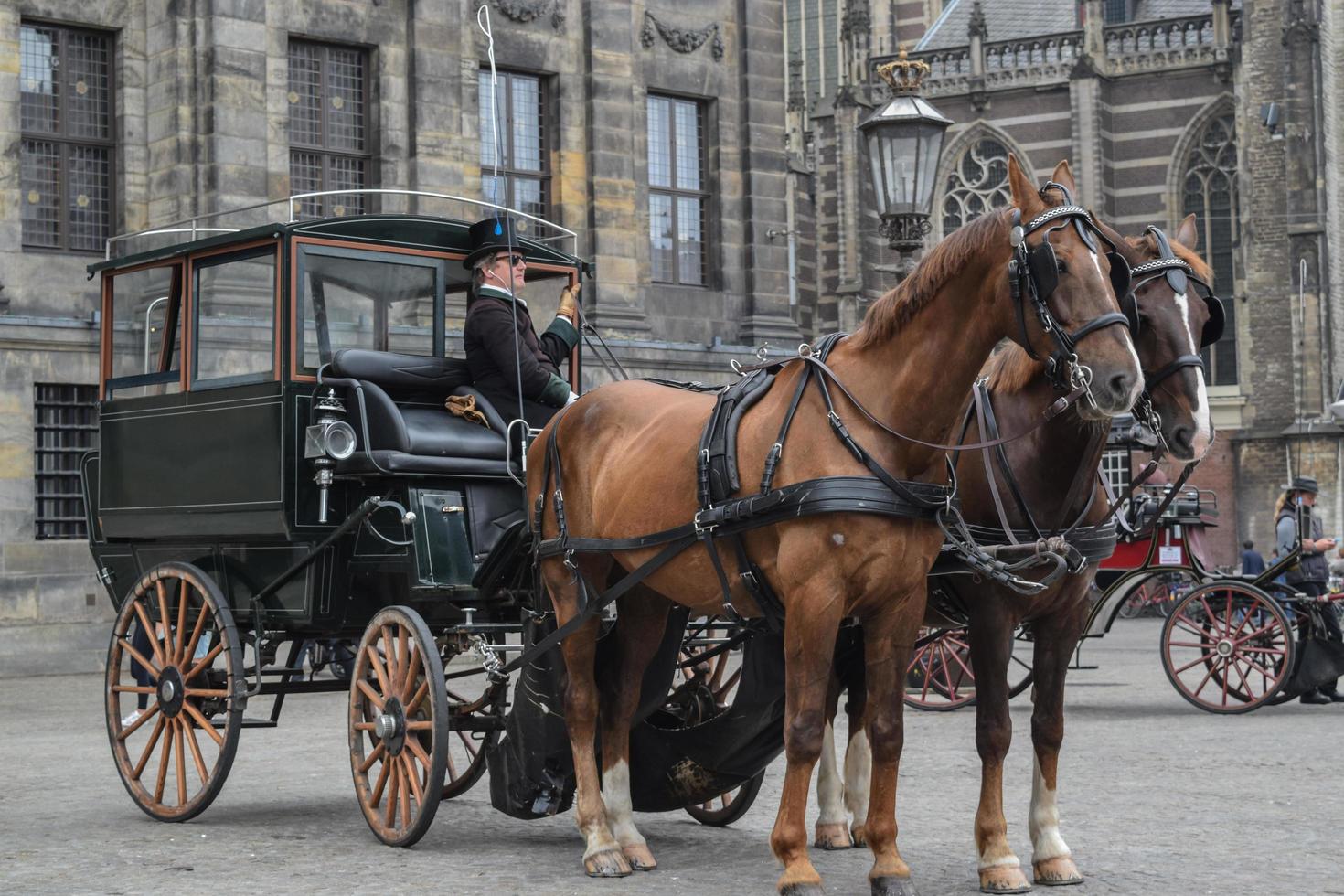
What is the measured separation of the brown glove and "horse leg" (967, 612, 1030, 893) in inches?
108

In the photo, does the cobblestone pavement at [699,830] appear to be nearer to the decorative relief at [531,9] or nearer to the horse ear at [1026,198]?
the horse ear at [1026,198]

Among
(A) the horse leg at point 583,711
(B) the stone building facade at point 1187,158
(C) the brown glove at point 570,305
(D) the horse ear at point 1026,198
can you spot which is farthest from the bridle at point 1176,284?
Result: (B) the stone building facade at point 1187,158

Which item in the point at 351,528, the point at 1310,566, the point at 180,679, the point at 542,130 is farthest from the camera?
the point at 542,130

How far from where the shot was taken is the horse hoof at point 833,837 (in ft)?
24.3

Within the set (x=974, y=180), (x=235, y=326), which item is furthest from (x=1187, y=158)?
(x=235, y=326)

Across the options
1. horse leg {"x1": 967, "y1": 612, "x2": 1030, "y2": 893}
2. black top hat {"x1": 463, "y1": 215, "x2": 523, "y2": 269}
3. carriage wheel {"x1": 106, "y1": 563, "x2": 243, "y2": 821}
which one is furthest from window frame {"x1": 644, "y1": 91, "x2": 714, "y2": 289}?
horse leg {"x1": 967, "y1": 612, "x2": 1030, "y2": 893}

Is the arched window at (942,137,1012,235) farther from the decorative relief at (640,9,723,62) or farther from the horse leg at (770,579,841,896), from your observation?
the horse leg at (770,579,841,896)

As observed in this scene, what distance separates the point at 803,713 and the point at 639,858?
4.51 ft

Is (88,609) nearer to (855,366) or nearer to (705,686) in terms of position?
(705,686)

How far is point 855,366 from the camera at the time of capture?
630 centimetres

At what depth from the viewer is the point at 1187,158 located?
4816cm

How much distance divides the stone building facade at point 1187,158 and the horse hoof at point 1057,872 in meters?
37.4

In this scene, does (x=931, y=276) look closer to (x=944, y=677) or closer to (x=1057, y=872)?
(x=1057, y=872)

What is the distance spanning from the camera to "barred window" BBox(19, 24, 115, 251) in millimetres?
19656
